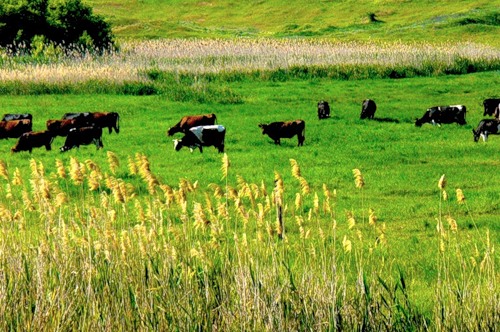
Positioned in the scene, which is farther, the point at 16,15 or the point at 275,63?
the point at 16,15

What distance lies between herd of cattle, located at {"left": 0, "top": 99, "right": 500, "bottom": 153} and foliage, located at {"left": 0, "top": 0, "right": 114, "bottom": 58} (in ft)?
75.7

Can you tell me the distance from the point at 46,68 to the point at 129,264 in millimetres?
29217

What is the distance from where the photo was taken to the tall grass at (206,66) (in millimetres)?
33812

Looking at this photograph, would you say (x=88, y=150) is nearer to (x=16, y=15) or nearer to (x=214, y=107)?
(x=214, y=107)

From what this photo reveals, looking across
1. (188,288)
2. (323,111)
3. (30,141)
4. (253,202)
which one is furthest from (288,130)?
(253,202)

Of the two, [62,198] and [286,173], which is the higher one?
[62,198]

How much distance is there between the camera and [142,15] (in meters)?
118

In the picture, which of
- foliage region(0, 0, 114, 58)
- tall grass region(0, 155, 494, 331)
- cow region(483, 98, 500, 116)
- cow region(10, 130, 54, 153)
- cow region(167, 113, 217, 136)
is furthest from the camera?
foliage region(0, 0, 114, 58)

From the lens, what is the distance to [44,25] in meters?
47.4

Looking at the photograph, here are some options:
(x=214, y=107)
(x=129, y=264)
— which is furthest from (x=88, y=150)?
(x=129, y=264)

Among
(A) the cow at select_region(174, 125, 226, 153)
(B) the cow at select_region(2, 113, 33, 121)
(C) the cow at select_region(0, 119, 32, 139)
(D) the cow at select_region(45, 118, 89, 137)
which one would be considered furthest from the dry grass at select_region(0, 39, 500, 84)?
(A) the cow at select_region(174, 125, 226, 153)

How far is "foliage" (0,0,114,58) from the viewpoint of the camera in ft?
153

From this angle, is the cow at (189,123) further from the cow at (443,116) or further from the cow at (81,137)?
the cow at (443,116)

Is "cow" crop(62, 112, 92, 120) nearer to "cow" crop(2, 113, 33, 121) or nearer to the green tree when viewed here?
"cow" crop(2, 113, 33, 121)
